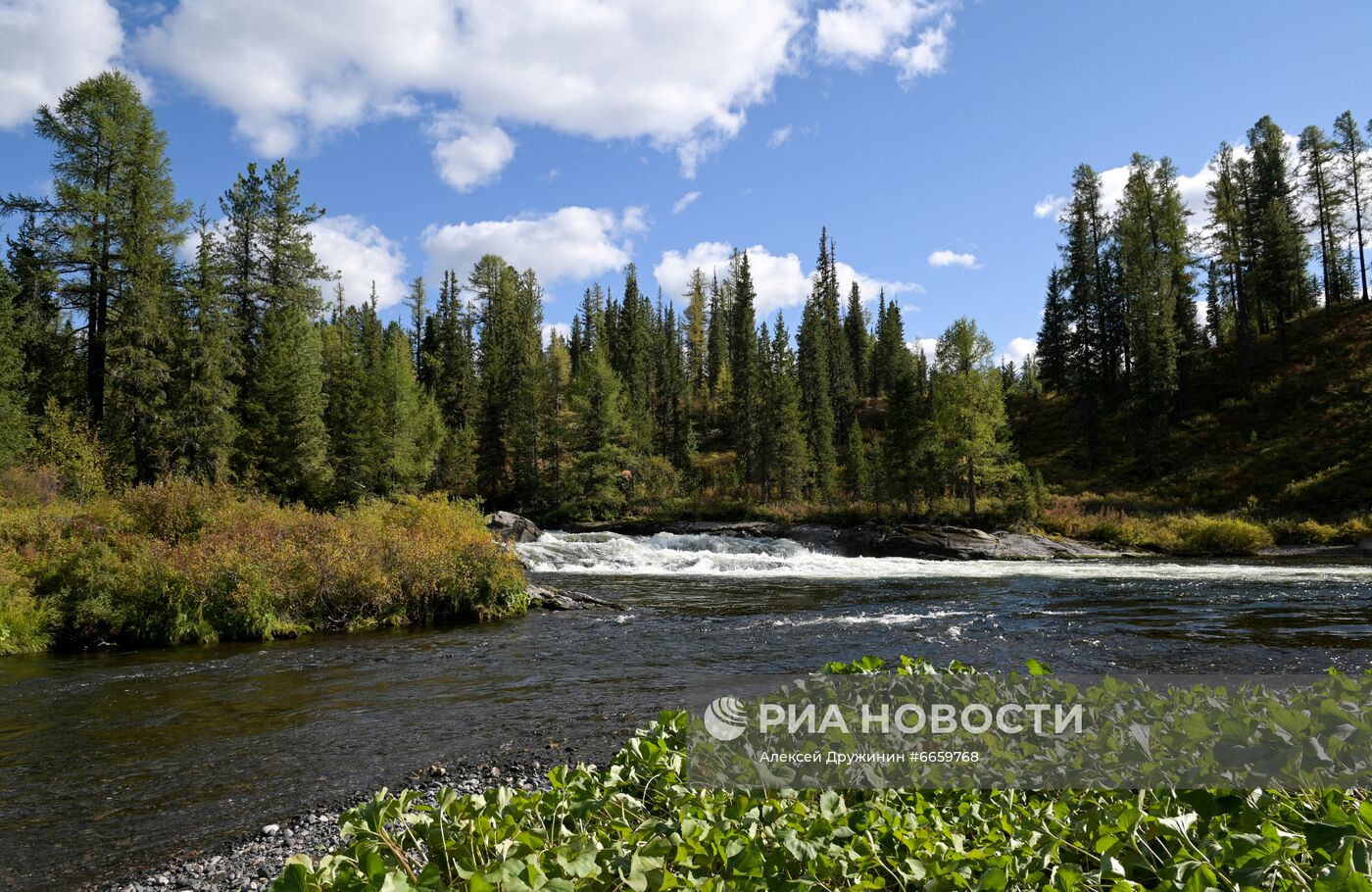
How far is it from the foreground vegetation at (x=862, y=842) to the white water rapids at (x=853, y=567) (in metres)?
22.3

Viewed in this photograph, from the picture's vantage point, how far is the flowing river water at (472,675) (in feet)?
20.5

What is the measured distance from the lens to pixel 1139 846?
2.32 m

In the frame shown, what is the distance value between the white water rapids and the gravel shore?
Answer: 62.2 feet

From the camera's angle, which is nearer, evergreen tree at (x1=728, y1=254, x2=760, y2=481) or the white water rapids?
the white water rapids

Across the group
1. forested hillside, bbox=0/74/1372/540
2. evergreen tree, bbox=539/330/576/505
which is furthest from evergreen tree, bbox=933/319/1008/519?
evergreen tree, bbox=539/330/576/505

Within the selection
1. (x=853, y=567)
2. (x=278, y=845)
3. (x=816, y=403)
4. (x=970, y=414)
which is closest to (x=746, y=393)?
(x=816, y=403)

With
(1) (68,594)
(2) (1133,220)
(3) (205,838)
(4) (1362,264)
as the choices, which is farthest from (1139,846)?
(4) (1362,264)

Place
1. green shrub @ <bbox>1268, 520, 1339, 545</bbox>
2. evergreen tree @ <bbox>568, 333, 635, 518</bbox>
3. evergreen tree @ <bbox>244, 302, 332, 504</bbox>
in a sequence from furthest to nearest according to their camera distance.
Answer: evergreen tree @ <bbox>568, 333, 635, 518</bbox> → evergreen tree @ <bbox>244, 302, 332, 504</bbox> → green shrub @ <bbox>1268, 520, 1339, 545</bbox>

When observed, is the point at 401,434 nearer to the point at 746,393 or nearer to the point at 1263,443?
the point at 746,393

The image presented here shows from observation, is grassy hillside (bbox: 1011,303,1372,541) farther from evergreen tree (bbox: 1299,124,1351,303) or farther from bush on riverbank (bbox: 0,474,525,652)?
bush on riverbank (bbox: 0,474,525,652)

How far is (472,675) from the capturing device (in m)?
10.8

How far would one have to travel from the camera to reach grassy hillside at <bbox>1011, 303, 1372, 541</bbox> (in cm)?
3394

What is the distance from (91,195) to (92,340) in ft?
18.2

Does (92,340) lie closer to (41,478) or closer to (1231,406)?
(41,478)
